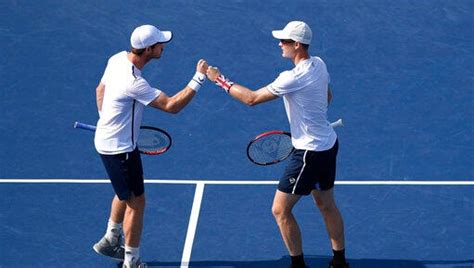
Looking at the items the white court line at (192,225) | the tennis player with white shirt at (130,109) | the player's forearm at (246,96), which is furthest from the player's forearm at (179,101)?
the white court line at (192,225)

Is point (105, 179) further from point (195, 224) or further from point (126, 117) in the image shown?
point (126, 117)

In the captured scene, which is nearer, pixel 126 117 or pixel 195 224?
pixel 126 117

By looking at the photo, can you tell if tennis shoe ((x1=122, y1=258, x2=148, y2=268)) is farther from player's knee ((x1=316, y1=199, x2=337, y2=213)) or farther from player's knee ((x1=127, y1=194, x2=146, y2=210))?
player's knee ((x1=316, y1=199, x2=337, y2=213))

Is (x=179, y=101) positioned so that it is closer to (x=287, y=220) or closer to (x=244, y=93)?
(x=244, y=93)

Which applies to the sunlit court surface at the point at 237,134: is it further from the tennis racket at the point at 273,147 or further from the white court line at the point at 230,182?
the tennis racket at the point at 273,147

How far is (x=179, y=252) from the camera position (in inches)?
421

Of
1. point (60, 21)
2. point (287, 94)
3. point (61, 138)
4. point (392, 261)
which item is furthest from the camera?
point (60, 21)

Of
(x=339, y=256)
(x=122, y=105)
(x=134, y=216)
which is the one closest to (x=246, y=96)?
(x=122, y=105)

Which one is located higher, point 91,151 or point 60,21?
point 60,21

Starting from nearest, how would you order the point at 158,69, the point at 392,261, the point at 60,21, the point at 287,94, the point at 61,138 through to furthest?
the point at 287,94 → the point at 392,261 → the point at 61,138 → the point at 158,69 → the point at 60,21

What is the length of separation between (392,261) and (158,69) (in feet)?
15.0

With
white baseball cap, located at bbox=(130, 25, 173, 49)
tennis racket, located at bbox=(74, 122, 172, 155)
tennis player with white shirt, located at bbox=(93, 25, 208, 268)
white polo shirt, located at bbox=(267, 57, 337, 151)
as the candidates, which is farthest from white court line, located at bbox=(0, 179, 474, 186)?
white baseball cap, located at bbox=(130, 25, 173, 49)

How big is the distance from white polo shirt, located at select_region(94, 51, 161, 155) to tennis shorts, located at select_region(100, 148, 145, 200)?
0.22 feet

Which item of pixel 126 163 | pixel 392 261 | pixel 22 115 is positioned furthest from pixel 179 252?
pixel 22 115
